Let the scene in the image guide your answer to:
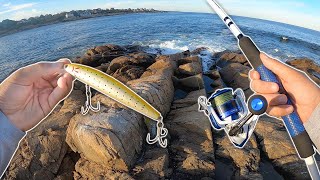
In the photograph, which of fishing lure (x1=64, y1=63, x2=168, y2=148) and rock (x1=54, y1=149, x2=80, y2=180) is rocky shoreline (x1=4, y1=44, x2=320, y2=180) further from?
fishing lure (x1=64, y1=63, x2=168, y2=148)

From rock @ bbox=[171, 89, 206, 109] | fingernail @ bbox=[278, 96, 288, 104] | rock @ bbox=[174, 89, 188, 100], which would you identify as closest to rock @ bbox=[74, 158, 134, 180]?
fingernail @ bbox=[278, 96, 288, 104]

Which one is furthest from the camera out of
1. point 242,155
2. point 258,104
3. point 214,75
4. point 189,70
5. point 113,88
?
point 214,75

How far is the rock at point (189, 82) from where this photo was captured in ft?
47.4

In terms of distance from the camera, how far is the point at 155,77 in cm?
1217

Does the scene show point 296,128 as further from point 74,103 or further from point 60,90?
point 74,103

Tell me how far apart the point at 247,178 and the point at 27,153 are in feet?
20.3

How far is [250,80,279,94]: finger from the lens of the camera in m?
2.29

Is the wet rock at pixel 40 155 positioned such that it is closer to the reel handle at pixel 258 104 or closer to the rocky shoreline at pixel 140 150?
the rocky shoreline at pixel 140 150

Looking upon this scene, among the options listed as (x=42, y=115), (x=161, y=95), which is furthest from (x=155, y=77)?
(x=42, y=115)

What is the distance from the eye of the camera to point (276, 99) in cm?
233

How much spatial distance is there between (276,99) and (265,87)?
0.13m

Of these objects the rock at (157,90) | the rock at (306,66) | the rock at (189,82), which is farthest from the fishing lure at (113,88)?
the rock at (306,66)

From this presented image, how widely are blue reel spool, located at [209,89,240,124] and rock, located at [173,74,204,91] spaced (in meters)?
10.0

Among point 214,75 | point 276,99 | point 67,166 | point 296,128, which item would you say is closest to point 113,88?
point 276,99
